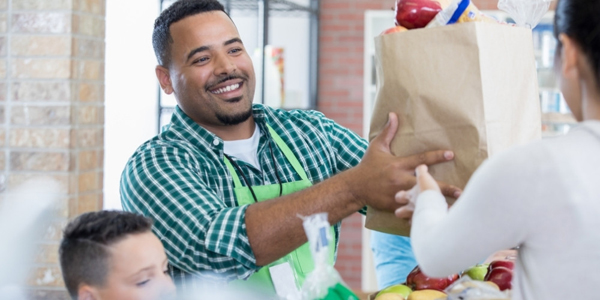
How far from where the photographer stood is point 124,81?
2.71m

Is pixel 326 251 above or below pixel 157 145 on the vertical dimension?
below

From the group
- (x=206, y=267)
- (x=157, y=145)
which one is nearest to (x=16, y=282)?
(x=206, y=267)

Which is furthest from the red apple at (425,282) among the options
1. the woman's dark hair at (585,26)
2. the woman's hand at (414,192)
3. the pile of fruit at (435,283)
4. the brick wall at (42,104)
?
the brick wall at (42,104)

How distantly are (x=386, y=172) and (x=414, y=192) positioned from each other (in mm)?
113

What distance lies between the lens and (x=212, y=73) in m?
1.58

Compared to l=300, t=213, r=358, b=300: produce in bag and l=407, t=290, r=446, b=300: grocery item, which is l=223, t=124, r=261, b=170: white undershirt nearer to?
l=407, t=290, r=446, b=300: grocery item

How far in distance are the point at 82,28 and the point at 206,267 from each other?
3.50ft

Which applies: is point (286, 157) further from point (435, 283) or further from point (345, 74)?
point (345, 74)

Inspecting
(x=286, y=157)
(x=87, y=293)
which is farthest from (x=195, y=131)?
(x=87, y=293)

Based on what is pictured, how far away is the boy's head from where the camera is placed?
1.20 meters

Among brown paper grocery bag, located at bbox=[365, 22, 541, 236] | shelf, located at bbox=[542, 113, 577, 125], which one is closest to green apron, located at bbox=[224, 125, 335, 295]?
brown paper grocery bag, located at bbox=[365, 22, 541, 236]

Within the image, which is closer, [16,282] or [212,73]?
[16,282]

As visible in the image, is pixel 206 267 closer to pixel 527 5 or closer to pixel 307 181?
pixel 307 181

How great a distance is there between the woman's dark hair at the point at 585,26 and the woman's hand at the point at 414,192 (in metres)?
0.28
